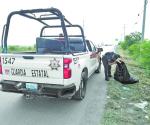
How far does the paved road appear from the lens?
16.0 feet

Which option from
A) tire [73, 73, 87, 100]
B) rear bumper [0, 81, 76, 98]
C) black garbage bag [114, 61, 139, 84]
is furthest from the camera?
black garbage bag [114, 61, 139, 84]

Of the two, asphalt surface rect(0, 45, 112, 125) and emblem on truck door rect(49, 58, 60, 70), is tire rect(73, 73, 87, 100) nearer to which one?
asphalt surface rect(0, 45, 112, 125)

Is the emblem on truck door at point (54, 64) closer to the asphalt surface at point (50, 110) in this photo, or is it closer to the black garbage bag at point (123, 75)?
the asphalt surface at point (50, 110)

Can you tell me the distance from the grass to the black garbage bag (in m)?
0.24

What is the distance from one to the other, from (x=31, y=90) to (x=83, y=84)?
6.12 ft

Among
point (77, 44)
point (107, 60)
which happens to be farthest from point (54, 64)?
A: point (107, 60)

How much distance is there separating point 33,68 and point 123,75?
4.63 metres

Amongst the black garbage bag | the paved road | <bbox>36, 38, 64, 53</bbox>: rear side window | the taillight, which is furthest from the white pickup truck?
the black garbage bag

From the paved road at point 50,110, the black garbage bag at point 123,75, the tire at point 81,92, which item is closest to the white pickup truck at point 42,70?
the tire at point 81,92

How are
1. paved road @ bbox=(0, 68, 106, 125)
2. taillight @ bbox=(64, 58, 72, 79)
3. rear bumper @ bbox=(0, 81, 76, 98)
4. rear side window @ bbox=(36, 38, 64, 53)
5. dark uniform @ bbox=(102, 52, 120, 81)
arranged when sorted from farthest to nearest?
dark uniform @ bbox=(102, 52, 120, 81), rear side window @ bbox=(36, 38, 64, 53), rear bumper @ bbox=(0, 81, 76, 98), taillight @ bbox=(64, 58, 72, 79), paved road @ bbox=(0, 68, 106, 125)

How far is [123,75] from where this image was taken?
8859mm

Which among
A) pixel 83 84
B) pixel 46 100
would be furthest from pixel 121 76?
pixel 46 100

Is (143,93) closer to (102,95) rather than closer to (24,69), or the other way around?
(102,95)

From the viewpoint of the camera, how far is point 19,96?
6.93 meters
